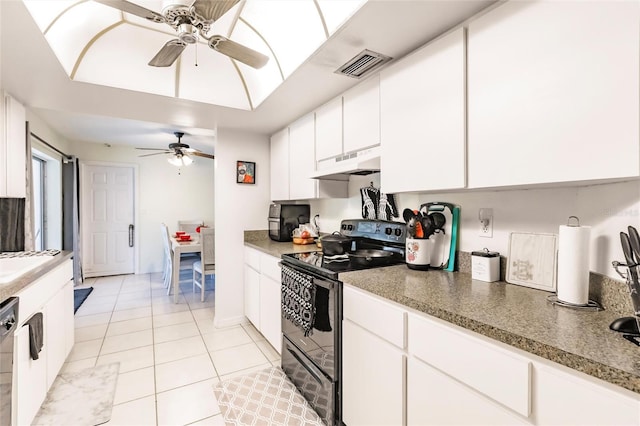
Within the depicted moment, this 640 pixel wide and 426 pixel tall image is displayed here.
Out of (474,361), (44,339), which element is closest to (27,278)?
(44,339)

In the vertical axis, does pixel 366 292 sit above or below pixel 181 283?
above

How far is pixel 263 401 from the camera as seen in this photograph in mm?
1879

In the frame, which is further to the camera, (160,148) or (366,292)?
(160,148)

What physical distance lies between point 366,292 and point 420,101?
100 centimetres

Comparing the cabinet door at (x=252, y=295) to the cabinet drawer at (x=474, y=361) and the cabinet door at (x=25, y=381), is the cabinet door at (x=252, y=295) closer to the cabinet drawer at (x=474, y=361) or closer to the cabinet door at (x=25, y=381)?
the cabinet door at (x=25, y=381)

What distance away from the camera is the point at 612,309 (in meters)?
1.04

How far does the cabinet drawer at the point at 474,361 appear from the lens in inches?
32.8

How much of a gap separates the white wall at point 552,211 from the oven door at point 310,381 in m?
1.13

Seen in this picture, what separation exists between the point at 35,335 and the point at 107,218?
13.8 feet

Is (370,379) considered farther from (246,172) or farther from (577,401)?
(246,172)

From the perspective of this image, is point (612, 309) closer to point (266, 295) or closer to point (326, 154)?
A: point (326, 154)

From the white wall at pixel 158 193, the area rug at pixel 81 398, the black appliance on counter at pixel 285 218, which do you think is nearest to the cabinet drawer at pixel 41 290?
the area rug at pixel 81 398

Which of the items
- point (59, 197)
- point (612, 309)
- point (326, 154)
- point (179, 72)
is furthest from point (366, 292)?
point (59, 197)

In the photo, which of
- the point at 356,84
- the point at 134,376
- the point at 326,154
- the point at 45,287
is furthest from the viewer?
the point at 326,154
